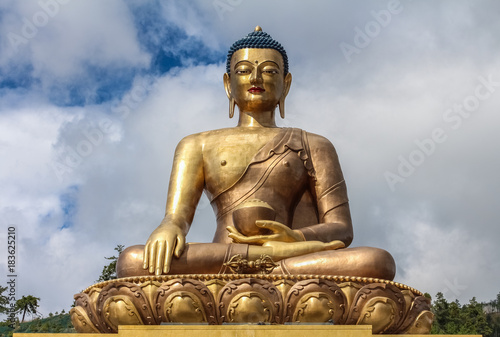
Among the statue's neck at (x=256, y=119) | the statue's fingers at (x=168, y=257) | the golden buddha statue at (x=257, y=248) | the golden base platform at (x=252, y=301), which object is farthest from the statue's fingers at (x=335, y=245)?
the statue's neck at (x=256, y=119)

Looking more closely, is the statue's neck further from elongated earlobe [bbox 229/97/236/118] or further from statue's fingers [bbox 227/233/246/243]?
statue's fingers [bbox 227/233/246/243]

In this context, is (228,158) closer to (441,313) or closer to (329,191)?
(329,191)

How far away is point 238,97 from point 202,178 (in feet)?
4.14

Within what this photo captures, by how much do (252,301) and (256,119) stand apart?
359 cm

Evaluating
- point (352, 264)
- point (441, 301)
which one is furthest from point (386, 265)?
point (441, 301)

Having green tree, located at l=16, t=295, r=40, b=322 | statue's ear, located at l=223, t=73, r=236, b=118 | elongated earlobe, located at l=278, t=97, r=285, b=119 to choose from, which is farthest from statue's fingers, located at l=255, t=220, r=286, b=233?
green tree, located at l=16, t=295, r=40, b=322

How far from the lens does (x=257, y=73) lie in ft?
32.7

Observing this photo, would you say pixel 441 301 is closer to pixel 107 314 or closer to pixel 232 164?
pixel 232 164

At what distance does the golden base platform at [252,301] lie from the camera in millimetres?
7176

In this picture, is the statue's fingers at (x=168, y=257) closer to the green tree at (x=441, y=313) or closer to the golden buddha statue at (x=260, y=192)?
the golden buddha statue at (x=260, y=192)

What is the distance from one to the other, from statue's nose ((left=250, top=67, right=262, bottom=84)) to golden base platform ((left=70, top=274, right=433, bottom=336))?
3.34m

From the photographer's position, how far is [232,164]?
9.42 meters

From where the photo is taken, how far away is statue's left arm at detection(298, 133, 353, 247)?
29.5ft

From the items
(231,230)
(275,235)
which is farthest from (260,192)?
(275,235)
